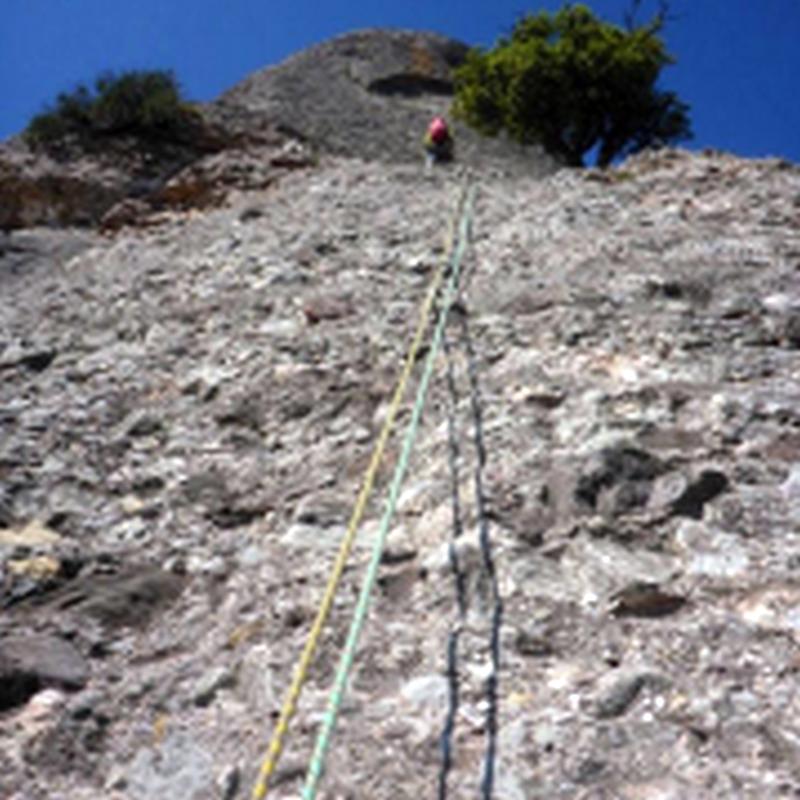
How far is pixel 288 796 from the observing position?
2.69 m

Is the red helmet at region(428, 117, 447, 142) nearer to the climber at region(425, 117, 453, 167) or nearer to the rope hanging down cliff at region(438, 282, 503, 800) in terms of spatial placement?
the climber at region(425, 117, 453, 167)

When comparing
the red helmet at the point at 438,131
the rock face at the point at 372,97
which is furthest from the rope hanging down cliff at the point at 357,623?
the rock face at the point at 372,97

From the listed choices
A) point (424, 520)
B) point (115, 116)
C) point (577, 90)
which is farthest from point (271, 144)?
point (424, 520)

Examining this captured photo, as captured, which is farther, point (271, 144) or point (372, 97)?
point (372, 97)

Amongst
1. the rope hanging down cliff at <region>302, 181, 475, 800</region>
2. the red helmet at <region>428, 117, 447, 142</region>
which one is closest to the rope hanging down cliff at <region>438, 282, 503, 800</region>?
the rope hanging down cliff at <region>302, 181, 475, 800</region>

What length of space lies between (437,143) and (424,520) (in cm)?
1221

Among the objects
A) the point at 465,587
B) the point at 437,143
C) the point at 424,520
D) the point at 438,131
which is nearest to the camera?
the point at 465,587

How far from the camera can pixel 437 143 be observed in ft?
49.6

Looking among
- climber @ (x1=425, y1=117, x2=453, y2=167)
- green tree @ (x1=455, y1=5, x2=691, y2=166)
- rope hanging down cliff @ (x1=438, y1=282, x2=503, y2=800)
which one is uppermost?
→ green tree @ (x1=455, y1=5, x2=691, y2=166)

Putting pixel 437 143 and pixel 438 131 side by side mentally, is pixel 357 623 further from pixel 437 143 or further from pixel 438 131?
pixel 437 143

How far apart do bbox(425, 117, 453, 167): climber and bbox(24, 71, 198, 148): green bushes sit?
15.9 feet

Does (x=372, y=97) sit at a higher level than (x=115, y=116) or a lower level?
higher

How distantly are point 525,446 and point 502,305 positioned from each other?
2187 millimetres

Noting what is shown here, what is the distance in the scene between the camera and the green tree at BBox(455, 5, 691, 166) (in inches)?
722
